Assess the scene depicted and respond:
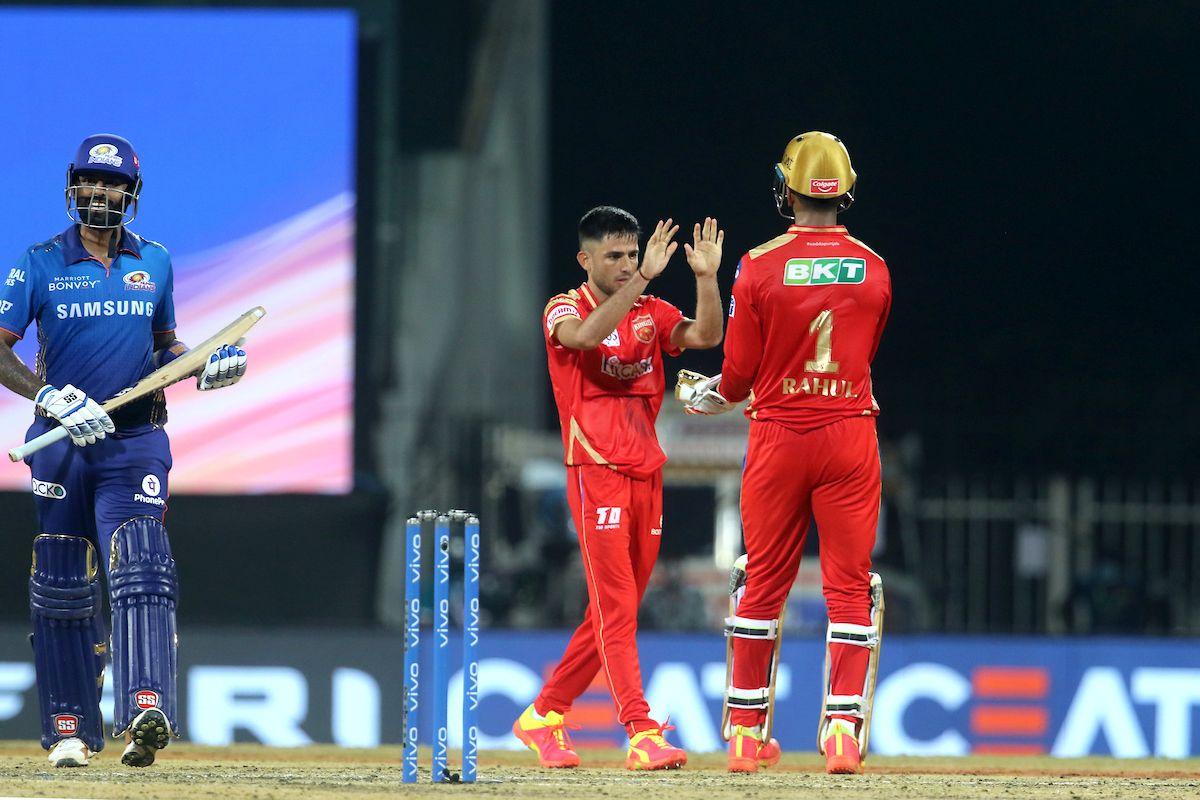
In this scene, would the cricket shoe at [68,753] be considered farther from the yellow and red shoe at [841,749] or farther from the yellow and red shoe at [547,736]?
the yellow and red shoe at [841,749]

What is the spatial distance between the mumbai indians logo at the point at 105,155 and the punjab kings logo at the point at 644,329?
182 cm

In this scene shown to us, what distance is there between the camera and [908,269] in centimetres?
1702

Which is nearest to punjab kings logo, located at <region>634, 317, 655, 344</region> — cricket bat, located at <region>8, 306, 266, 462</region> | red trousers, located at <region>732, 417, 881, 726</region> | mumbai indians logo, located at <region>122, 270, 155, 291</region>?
red trousers, located at <region>732, 417, 881, 726</region>

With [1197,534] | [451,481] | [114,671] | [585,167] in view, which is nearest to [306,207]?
[451,481]

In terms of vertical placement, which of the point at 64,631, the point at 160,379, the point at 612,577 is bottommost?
the point at 64,631

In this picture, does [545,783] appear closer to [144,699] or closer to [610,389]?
[144,699]

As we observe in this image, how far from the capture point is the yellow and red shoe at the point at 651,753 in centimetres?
675

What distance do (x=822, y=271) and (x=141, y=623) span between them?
2402 mm

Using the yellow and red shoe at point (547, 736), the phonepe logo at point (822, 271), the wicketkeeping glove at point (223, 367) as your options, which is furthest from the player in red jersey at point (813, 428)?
the wicketkeeping glove at point (223, 367)

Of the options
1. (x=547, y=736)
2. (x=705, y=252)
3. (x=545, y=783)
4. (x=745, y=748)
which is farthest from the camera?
(x=547, y=736)

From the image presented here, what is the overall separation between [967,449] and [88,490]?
1072cm

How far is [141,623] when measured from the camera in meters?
6.25

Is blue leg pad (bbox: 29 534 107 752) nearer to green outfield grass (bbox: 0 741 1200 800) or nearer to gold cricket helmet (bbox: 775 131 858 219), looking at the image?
green outfield grass (bbox: 0 741 1200 800)

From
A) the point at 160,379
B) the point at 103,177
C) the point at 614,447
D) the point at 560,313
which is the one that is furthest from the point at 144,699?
the point at 560,313
